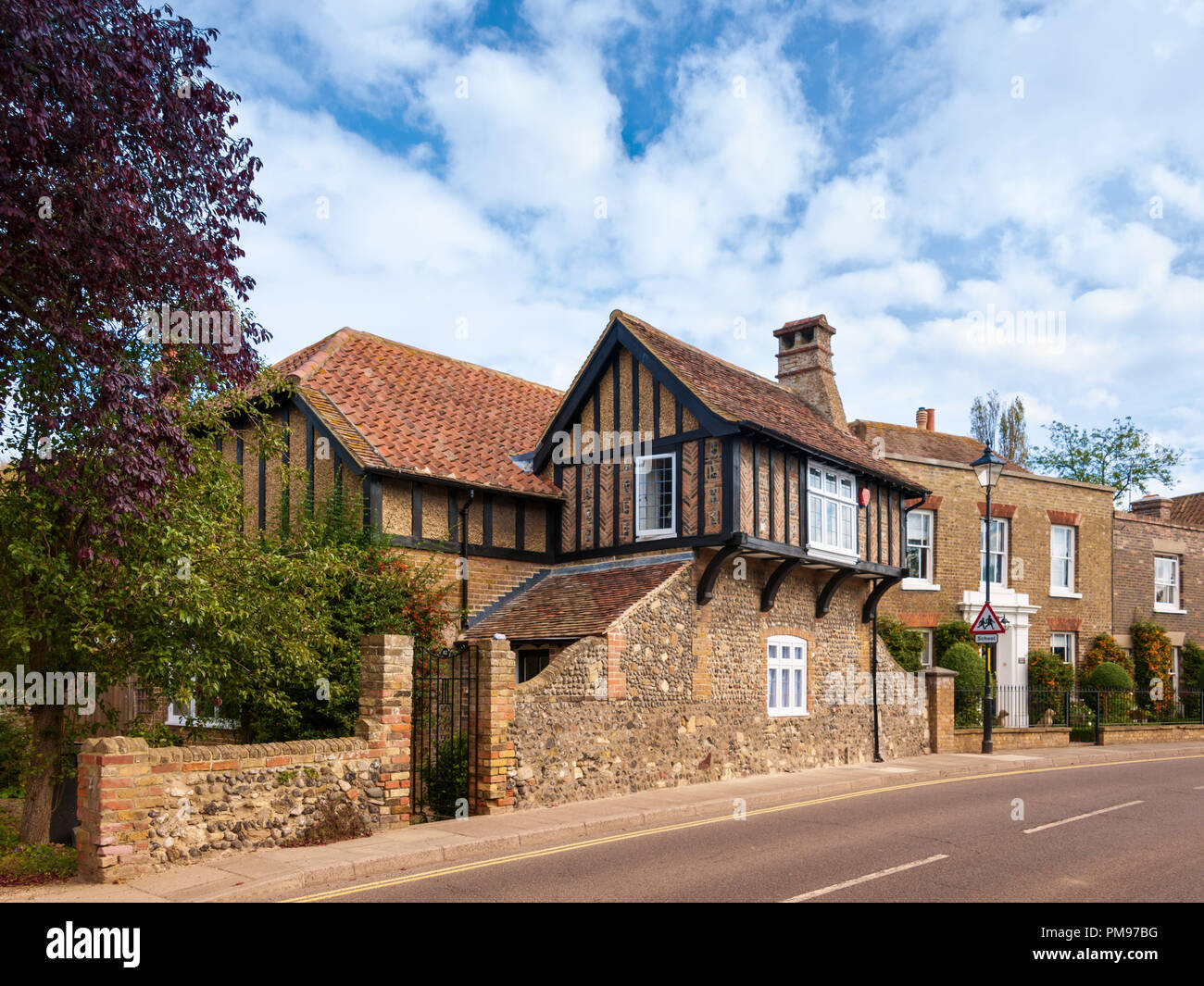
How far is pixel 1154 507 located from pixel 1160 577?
3436 mm

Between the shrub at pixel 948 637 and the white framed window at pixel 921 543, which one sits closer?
the shrub at pixel 948 637

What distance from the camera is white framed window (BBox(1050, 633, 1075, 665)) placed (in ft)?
100

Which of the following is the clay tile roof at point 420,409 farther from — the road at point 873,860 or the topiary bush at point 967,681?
the topiary bush at point 967,681

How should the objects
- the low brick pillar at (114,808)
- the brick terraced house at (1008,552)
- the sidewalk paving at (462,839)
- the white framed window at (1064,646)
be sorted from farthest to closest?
1. the white framed window at (1064,646)
2. the brick terraced house at (1008,552)
3. the low brick pillar at (114,808)
4. the sidewalk paving at (462,839)

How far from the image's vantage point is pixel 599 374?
2017 cm

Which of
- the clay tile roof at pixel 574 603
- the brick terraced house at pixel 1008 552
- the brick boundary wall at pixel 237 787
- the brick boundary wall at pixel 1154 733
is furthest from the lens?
the brick terraced house at pixel 1008 552

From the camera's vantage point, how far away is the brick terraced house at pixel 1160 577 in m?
32.4

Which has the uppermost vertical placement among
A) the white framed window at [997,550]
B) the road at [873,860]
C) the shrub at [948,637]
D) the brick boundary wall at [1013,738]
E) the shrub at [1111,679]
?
the white framed window at [997,550]

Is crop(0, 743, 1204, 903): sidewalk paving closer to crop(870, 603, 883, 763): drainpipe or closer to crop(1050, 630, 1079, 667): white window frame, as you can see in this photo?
crop(870, 603, 883, 763): drainpipe

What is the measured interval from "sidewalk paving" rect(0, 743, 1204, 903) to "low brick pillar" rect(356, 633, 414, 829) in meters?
0.37

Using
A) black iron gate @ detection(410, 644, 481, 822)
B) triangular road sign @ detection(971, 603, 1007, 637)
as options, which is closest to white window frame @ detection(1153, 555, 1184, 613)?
triangular road sign @ detection(971, 603, 1007, 637)

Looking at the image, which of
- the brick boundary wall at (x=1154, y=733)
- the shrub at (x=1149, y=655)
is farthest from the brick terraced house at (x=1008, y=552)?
the brick boundary wall at (x=1154, y=733)

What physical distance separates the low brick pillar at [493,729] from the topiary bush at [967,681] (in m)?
14.5

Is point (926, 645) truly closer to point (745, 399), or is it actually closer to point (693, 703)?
point (745, 399)
